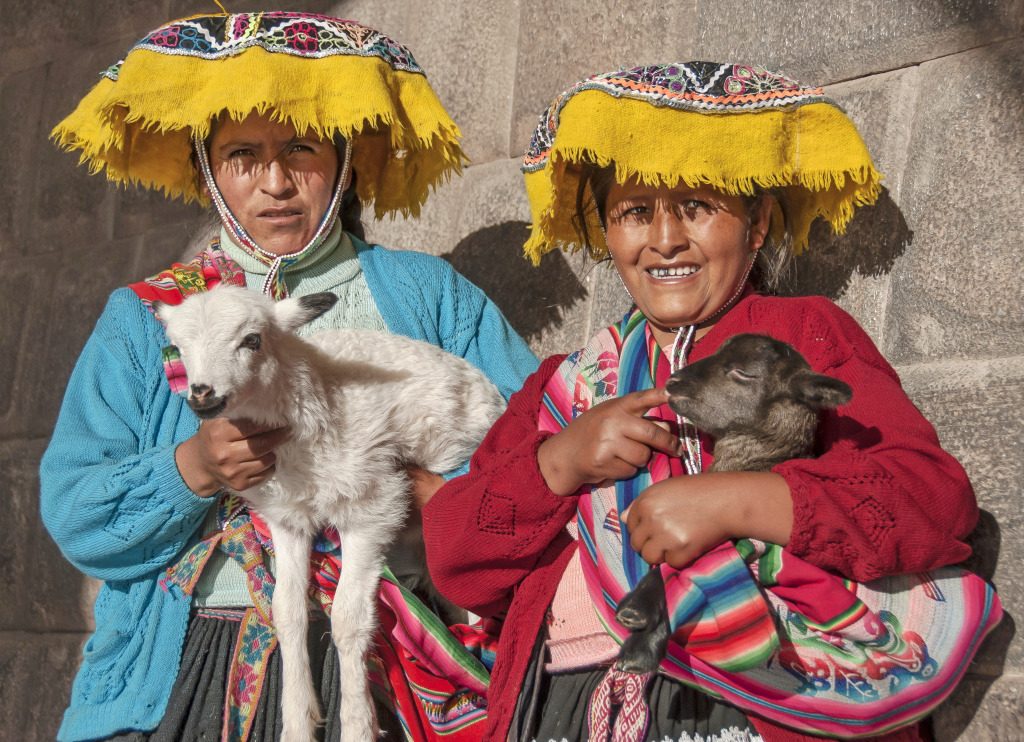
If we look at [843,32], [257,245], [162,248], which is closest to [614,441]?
[257,245]

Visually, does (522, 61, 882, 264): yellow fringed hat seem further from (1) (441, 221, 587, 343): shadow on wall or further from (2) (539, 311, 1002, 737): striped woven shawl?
(1) (441, 221, 587, 343): shadow on wall

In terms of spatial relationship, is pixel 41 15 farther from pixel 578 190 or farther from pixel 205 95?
pixel 578 190

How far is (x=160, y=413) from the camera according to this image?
2725 mm

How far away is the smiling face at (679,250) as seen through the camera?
2293mm

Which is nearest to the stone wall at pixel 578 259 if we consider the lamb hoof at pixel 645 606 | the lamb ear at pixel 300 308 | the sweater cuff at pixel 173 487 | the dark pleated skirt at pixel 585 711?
the dark pleated skirt at pixel 585 711

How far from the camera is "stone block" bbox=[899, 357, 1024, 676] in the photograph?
89.7 inches

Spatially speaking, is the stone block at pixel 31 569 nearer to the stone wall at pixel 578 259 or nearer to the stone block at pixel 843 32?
the stone wall at pixel 578 259

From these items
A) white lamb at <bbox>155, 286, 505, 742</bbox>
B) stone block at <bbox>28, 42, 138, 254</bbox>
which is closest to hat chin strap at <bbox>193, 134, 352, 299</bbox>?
white lamb at <bbox>155, 286, 505, 742</bbox>

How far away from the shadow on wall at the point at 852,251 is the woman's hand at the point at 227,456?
1477mm

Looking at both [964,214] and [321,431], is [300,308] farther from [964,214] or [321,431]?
[964,214]

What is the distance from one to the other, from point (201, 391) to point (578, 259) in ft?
5.56

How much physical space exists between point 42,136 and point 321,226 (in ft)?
10.8

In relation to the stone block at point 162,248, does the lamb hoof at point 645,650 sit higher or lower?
higher

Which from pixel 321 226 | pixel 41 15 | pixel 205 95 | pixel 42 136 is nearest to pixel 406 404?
pixel 321 226
